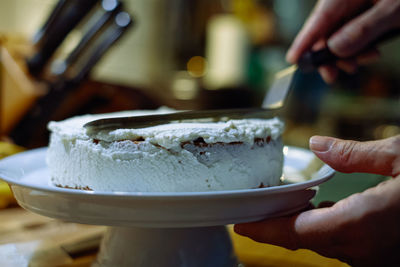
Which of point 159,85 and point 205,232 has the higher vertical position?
point 205,232

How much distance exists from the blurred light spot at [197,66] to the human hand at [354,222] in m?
2.04

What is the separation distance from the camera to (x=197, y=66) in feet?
8.14

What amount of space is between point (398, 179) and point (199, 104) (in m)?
1.73

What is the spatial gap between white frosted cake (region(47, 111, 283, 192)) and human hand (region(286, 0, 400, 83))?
39cm

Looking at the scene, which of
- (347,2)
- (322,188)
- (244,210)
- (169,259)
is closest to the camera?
(244,210)

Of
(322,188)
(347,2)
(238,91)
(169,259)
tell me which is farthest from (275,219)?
(238,91)

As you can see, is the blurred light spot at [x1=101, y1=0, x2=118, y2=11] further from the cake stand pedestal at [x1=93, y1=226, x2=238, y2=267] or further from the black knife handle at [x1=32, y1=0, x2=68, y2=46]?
the cake stand pedestal at [x1=93, y1=226, x2=238, y2=267]

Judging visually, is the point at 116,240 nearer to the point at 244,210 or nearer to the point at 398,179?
the point at 244,210

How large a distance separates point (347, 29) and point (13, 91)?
905mm

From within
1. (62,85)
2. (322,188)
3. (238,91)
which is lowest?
(238,91)

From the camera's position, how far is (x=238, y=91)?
7.38 feet

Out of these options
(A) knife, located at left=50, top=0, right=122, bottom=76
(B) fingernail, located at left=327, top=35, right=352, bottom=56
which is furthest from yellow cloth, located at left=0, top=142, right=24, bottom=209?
(B) fingernail, located at left=327, top=35, right=352, bottom=56

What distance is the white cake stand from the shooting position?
0.36 meters

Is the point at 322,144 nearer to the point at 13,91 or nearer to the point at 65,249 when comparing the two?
the point at 65,249
